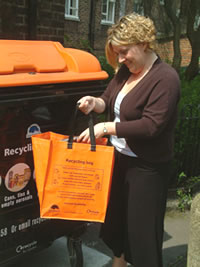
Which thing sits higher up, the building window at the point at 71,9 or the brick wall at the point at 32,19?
the building window at the point at 71,9

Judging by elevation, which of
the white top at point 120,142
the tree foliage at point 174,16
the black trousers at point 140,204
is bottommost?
the black trousers at point 140,204

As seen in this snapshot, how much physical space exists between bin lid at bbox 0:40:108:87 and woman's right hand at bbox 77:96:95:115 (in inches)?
7.1

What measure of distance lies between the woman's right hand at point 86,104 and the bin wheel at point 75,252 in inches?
40.5

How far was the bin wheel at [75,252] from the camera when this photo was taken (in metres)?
2.62

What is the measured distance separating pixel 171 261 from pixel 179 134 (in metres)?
1.70

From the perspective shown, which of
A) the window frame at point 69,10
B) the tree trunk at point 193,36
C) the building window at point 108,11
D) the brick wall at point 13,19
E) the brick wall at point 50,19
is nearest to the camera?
the brick wall at point 13,19

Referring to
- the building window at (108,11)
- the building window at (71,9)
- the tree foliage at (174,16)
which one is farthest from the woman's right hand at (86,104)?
the building window at (108,11)

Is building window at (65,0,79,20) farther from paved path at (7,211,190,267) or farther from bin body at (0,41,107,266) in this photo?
bin body at (0,41,107,266)

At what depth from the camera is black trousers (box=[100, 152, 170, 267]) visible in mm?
2225

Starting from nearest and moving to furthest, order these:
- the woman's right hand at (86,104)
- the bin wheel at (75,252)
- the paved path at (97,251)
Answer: the woman's right hand at (86,104), the bin wheel at (75,252), the paved path at (97,251)

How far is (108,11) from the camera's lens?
880 inches

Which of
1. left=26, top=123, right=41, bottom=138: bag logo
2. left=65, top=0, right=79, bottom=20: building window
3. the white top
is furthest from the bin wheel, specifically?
left=65, top=0, right=79, bottom=20: building window

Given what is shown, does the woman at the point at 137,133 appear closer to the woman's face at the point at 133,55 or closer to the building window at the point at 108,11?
the woman's face at the point at 133,55

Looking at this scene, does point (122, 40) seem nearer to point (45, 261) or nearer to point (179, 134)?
point (45, 261)
